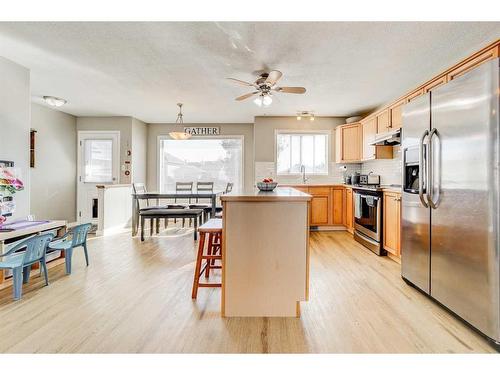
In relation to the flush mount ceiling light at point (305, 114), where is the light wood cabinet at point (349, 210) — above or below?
below

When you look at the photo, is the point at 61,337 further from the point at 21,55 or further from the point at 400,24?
the point at 400,24

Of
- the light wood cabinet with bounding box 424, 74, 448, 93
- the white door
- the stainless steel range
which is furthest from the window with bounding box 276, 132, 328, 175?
the white door

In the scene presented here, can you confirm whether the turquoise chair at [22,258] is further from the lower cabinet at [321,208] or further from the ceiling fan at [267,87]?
the lower cabinet at [321,208]

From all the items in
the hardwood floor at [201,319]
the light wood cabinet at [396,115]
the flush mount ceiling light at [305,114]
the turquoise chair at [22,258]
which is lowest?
the hardwood floor at [201,319]

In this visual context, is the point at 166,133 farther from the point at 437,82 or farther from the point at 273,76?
the point at 437,82

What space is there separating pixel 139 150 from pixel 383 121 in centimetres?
508

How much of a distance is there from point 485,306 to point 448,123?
127 centimetres

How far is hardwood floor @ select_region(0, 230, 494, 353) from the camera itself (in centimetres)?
168

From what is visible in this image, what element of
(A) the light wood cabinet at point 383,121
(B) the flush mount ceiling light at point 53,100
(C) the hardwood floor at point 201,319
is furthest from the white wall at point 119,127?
(A) the light wood cabinet at point 383,121

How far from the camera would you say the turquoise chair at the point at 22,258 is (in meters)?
2.30

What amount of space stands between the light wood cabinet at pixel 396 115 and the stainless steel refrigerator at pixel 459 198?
1.23 meters

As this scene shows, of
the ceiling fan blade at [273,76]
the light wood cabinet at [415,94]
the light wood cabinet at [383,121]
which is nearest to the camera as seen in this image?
the ceiling fan blade at [273,76]

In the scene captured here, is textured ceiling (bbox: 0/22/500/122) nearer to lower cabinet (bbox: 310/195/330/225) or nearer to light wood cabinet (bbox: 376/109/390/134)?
light wood cabinet (bbox: 376/109/390/134)

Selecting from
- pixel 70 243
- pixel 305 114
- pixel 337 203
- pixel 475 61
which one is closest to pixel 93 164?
pixel 70 243
